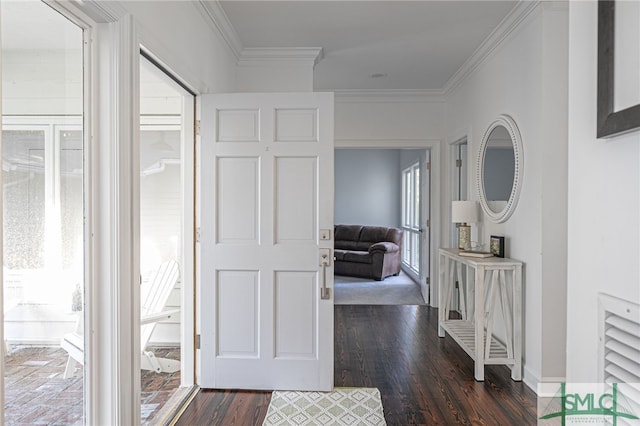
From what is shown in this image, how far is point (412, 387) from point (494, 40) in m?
2.77

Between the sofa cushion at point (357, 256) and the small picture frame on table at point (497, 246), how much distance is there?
13.2 feet

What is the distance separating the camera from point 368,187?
9297mm

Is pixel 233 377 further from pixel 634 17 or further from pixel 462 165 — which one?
pixel 462 165

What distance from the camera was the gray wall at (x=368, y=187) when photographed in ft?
30.3

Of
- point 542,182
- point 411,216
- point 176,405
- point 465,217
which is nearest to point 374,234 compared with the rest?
point 411,216

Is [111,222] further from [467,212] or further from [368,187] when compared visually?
[368,187]

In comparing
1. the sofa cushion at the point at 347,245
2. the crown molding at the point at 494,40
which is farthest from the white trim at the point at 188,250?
the sofa cushion at the point at 347,245

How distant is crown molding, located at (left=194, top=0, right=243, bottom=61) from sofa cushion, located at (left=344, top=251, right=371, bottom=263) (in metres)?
4.62

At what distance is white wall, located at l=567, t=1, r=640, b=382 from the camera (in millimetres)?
1177

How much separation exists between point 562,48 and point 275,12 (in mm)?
1932

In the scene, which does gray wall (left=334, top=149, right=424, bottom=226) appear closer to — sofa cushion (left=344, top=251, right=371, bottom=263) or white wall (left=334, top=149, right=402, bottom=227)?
white wall (left=334, top=149, right=402, bottom=227)

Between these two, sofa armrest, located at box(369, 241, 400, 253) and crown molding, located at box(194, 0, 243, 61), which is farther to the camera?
sofa armrest, located at box(369, 241, 400, 253)

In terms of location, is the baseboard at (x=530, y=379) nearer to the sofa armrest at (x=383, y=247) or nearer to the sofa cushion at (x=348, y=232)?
the sofa armrest at (x=383, y=247)

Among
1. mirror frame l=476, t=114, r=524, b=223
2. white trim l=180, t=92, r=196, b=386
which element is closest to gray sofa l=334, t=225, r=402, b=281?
mirror frame l=476, t=114, r=524, b=223
